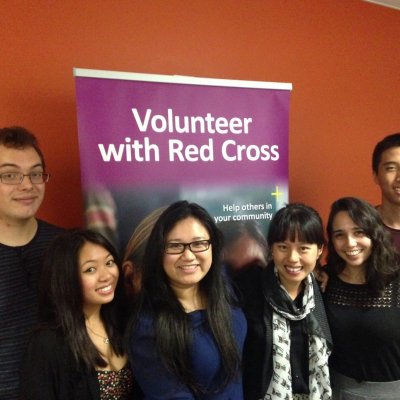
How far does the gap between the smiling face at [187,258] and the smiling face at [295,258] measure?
14.6 inches

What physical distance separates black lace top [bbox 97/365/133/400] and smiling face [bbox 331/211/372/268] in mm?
996

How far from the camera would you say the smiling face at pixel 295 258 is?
1581mm

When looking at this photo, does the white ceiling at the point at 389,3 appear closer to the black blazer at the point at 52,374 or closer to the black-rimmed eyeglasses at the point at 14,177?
the black-rimmed eyeglasses at the point at 14,177

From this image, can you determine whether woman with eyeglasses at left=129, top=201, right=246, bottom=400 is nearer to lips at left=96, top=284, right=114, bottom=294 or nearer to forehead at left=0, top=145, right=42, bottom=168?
lips at left=96, top=284, right=114, bottom=294

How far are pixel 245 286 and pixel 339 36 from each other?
6.99 feet

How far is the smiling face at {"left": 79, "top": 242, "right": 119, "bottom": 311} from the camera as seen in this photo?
1.33 m

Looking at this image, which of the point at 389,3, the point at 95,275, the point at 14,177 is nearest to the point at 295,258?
the point at 95,275

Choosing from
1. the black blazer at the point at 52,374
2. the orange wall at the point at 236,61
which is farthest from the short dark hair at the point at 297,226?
the orange wall at the point at 236,61

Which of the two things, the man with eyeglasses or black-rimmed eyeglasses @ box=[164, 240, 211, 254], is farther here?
the man with eyeglasses

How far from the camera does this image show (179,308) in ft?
4.55

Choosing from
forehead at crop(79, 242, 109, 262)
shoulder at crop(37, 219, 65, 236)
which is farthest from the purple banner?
forehead at crop(79, 242, 109, 262)

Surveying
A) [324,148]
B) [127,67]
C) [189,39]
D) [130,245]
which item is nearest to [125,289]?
[130,245]

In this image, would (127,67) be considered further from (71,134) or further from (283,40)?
(283,40)

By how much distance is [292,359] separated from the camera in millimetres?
1625
